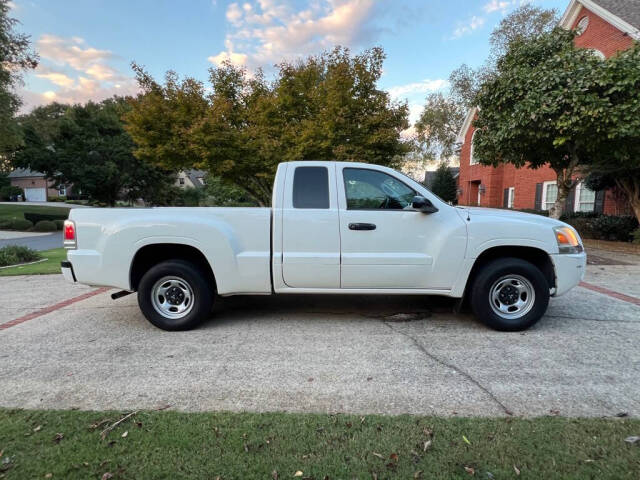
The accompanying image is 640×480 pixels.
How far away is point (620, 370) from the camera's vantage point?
3438mm

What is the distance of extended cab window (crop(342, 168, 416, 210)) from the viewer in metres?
4.46

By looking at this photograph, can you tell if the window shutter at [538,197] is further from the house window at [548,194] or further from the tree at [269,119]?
the tree at [269,119]

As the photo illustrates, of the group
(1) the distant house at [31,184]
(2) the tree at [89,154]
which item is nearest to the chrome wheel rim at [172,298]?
(2) the tree at [89,154]

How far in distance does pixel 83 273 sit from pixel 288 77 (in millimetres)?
11039

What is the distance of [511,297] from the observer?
14.6 feet

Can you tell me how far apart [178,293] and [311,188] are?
6.75ft

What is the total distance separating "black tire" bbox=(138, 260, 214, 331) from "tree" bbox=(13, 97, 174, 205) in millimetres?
27961

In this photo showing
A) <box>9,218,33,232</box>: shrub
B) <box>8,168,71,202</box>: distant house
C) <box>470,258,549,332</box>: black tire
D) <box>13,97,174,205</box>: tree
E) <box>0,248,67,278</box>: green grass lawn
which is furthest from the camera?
<box>8,168,71,202</box>: distant house

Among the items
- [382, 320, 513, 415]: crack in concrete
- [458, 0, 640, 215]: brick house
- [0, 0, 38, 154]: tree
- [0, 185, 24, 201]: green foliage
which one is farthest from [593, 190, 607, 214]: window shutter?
[0, 185, 24, 201]: green foliage

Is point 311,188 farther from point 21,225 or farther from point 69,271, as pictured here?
point 21,225

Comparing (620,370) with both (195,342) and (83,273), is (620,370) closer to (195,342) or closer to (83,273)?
(195,342)

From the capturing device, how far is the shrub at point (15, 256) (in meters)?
10.0

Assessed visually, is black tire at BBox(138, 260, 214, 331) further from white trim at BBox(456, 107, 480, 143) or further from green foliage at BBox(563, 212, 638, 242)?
white trim at BBox(456, 107, 480, 143)

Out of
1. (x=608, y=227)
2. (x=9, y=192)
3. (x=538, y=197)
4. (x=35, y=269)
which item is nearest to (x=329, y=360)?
(x=35, y=269)
